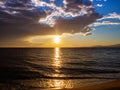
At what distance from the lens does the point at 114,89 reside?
18953 mm

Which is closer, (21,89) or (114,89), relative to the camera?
(114,89)

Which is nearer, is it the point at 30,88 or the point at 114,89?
the point at 114,89

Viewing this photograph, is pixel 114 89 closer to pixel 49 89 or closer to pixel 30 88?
pixel 49 89

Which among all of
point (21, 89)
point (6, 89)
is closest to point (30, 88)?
point (21, 89)

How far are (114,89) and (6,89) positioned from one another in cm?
1431

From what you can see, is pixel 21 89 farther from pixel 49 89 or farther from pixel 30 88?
pixel 49 89

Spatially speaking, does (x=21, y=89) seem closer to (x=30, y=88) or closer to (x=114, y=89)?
(x=30, y=88)

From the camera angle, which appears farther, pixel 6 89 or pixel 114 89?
pixel 6 89

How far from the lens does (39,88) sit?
2745 cm

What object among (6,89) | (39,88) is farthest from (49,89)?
(6,89)

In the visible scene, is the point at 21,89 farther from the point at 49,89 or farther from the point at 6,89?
the point at 49,89

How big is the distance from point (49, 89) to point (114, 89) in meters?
9.65

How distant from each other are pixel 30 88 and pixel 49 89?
2780mm

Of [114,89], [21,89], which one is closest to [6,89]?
[21,89]
